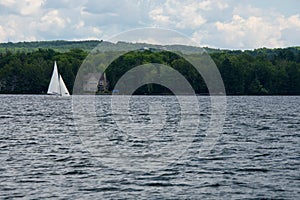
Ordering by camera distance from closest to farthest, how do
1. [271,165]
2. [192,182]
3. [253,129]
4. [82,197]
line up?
[82,197], [192,182], [271,165], [253,129]

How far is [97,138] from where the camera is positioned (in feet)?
192

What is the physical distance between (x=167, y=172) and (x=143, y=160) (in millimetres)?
5185

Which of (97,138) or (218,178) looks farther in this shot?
(97,138)

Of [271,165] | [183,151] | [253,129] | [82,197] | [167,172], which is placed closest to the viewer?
[82,197]

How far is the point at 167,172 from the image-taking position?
37.9 m

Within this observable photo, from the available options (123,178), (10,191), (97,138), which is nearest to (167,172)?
(123,178)

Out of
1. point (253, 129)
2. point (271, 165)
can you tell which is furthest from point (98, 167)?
point (253, 129)

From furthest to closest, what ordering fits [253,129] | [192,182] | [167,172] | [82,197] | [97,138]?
1. [253,129]
2. [97,138]
3. [167,172]
4. [192,182]
5. [82,197]

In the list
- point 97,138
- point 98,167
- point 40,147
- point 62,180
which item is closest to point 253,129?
point 97,138

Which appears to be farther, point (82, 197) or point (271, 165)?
point (271, 165)

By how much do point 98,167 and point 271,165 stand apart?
38.4 feet

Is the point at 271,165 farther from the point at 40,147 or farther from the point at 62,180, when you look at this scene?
the point at 40,147

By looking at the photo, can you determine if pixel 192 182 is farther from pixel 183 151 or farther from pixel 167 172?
pixel 183 151

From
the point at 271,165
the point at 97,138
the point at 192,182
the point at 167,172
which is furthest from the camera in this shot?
the point at 97,138
